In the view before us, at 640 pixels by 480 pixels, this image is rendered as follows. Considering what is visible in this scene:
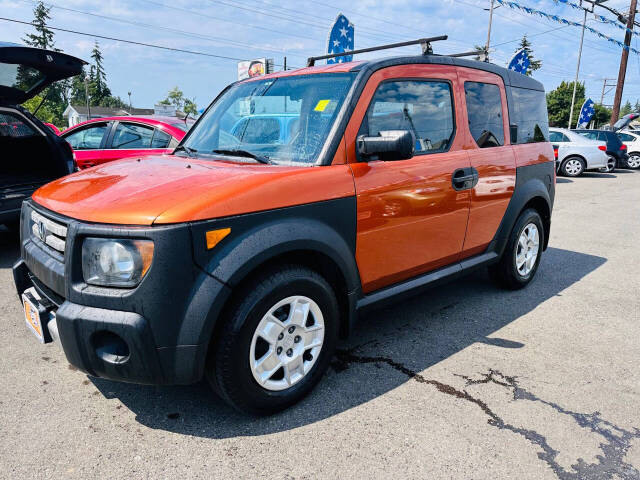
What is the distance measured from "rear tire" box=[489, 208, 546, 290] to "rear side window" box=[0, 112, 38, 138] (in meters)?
5.50

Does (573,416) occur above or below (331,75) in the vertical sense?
below

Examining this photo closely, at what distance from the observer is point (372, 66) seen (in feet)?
9.43

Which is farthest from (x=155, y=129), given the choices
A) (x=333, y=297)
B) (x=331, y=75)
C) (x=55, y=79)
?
(x=333, y=297)

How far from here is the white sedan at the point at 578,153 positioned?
15648 mm

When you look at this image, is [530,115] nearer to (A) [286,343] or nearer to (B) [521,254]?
(B) [521,254]

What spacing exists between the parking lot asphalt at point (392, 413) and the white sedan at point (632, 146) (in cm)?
1887

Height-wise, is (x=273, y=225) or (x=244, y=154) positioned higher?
(x=244, y=154)

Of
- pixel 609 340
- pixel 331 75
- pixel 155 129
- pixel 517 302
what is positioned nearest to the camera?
pixel 331 75

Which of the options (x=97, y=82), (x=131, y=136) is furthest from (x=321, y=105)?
(x=97, y=82)

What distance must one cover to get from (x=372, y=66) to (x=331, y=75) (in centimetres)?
26

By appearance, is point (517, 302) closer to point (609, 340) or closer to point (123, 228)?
point (609, 340)

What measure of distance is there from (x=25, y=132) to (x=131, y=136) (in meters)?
1.37

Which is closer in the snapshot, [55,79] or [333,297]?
[333,297]

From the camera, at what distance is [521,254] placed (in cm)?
442
